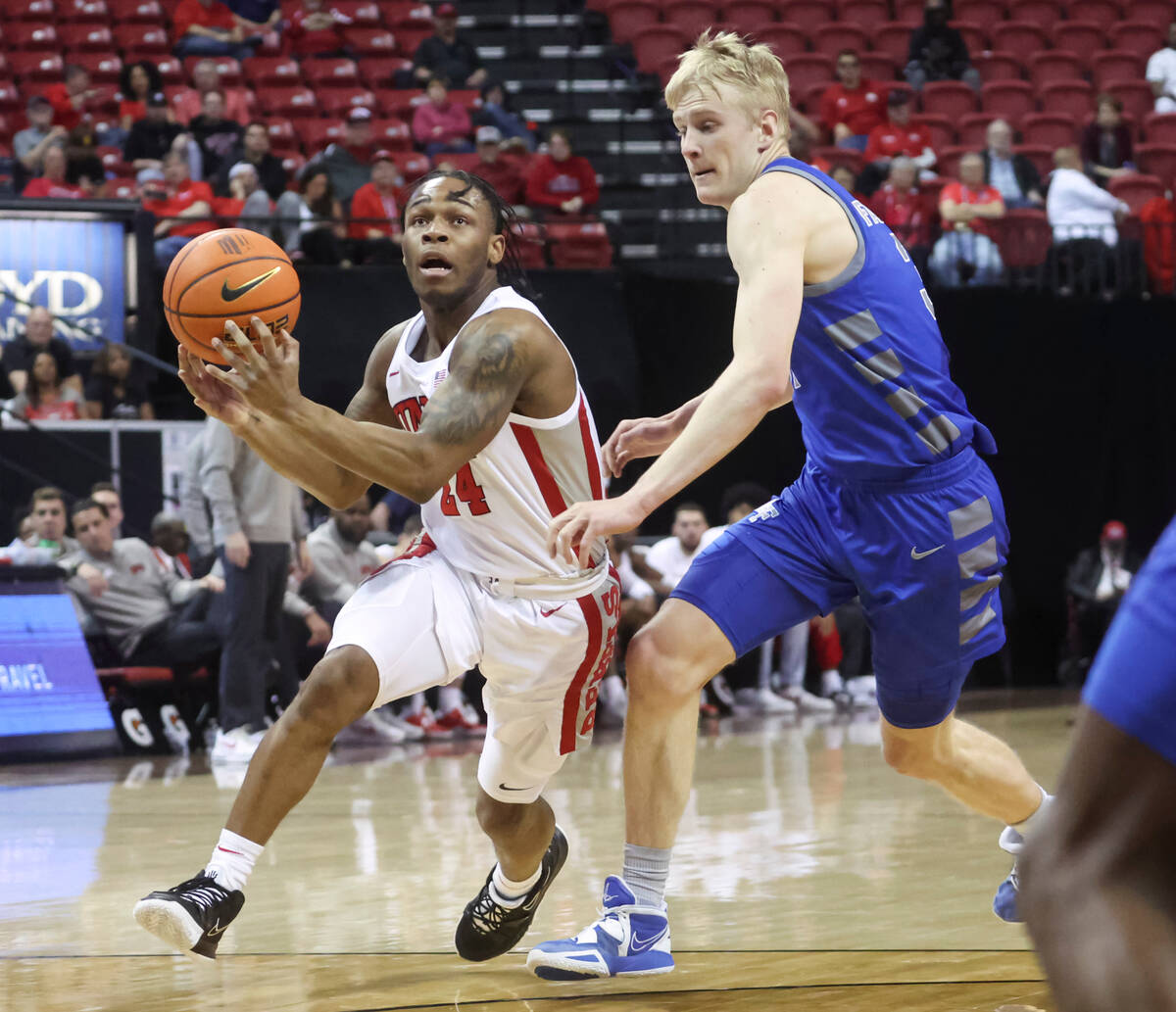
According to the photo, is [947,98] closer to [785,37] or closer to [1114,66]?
[785,37]

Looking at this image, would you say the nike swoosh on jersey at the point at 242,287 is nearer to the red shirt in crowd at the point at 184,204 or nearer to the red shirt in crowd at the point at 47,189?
the red shirt in crowd at the point at 184,204

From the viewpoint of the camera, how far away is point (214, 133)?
39.9 feet

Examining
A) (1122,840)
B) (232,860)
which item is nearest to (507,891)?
(232,860)

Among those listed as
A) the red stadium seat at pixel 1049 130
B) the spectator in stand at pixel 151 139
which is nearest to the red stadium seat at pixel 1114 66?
the red stadium seat at pixel 1049 130

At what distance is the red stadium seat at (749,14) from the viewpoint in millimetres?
14703

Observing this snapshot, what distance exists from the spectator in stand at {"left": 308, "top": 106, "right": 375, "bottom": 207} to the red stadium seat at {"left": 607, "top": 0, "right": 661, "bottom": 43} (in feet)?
10.7

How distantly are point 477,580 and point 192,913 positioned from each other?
3.16 feet

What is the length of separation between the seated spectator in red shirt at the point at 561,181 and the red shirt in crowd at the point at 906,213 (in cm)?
216

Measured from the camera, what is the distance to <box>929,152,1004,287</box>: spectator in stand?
11891mm

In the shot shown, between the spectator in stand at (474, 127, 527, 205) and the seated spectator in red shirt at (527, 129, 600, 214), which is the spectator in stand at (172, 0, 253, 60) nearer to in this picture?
the spectator in stand at (474, 127, 527, 205)

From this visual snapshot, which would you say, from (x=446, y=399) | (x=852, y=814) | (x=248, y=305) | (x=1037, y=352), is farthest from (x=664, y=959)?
(x=1037, y=352)

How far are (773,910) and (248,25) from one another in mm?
11684

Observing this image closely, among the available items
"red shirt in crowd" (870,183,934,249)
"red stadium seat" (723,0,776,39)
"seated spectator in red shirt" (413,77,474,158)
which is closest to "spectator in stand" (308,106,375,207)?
"seated spectator in red shirt" (413,77,474,158)

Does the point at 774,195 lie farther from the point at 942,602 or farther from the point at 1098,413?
the point at 1098,413
